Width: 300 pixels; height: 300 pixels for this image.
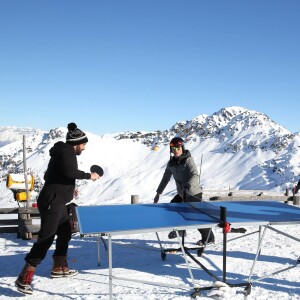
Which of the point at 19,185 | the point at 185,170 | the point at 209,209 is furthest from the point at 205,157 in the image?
the point at 209,209

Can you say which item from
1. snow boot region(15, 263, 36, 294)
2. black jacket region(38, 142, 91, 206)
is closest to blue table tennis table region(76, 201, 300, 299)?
black jacket region(38, 142, 91, 206)

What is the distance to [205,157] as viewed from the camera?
53.8 m

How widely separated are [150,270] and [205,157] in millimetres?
48830

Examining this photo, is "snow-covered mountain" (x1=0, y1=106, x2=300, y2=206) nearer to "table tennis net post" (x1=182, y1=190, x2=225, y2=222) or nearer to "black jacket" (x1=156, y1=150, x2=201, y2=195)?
"black jacket" (x1=156, y1=150, x2=201, y2=195)

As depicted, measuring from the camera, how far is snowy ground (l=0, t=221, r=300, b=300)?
462 cm

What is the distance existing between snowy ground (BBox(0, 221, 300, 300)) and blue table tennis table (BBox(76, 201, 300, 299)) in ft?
1.65

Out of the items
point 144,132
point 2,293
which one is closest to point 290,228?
point 2,293

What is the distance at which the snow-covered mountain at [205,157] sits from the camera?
142ft

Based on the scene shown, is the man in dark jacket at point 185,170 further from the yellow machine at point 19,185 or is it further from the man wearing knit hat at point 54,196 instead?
→ the yellow machine at point 19,185

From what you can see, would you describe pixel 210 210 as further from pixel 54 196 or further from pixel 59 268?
pixel 59 268

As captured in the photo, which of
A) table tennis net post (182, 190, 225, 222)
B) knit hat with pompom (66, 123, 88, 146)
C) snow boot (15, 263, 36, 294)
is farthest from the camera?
knit hat with pompom (66, 123, 88, 146)

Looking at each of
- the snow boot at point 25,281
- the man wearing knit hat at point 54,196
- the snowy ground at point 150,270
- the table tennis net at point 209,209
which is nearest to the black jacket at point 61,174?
the man wearing knit hat at point 54,196

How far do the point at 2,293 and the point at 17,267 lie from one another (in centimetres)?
141

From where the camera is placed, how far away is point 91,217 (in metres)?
4.73
